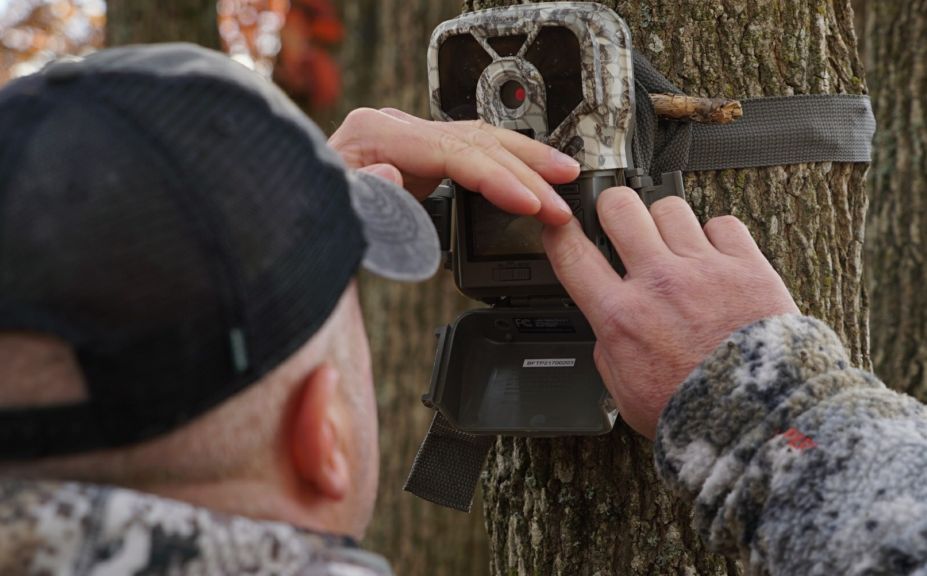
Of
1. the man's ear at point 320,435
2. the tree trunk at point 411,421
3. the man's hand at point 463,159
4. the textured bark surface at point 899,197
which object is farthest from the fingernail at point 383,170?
the tree trunk at point 411,421

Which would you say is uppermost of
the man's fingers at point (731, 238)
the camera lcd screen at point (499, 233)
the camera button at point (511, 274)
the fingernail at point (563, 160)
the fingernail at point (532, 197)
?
the fingernail at point (563, 160)

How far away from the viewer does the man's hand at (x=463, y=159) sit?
5.08 ft

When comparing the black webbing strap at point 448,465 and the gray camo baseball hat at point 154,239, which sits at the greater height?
the gray camo baseball hat at point 154,239

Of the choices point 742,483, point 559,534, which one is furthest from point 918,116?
point 742,483

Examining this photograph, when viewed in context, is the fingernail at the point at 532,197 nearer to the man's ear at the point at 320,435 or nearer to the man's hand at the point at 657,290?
the man's hand at the point at 657,290

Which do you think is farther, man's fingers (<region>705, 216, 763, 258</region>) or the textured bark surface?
the textured bark surface

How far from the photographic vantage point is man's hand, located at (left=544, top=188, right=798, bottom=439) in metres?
1.44

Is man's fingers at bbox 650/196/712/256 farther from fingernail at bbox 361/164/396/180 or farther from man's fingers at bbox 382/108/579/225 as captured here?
fingernail at bbox 361/164/396/180

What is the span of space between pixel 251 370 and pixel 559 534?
1.08 metres

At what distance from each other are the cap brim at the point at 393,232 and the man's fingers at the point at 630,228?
362mm

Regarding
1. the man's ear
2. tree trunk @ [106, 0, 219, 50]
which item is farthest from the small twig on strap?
tree trunk @ [106, 0, 219, 50]

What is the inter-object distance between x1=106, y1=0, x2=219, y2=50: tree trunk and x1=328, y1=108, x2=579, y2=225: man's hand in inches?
152

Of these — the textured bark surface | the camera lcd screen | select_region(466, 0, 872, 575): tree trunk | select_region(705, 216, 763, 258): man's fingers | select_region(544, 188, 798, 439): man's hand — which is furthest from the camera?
the textured bark surface

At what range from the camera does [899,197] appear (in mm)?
3738
